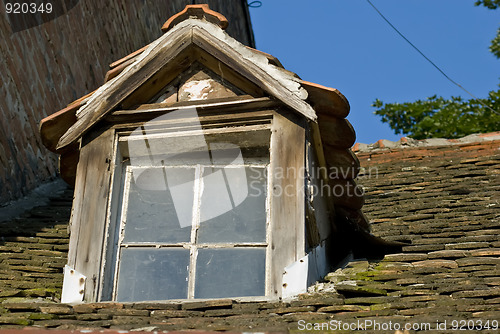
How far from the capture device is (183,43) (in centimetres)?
553

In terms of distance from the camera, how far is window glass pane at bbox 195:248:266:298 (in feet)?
15.3

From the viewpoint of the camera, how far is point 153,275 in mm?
4758

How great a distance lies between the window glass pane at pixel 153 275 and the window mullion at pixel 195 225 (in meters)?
0.03

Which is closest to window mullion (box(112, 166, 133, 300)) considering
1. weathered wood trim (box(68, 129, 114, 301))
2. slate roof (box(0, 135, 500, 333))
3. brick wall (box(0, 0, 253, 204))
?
weathered wood trim (box(68, 129, 114, 301))

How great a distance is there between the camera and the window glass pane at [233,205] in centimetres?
484

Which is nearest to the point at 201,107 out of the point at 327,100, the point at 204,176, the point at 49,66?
the point at 204,176

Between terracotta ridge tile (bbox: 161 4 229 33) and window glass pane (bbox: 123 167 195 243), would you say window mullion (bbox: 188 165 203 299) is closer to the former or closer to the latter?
window glass pane (bbox: 123 167 195 243)

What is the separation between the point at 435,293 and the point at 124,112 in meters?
2.27

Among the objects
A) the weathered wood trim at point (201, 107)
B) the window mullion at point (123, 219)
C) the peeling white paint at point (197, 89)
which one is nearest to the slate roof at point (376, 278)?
the window mullion at point (123, 219)

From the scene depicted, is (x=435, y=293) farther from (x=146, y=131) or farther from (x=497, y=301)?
(x=146, y=131)

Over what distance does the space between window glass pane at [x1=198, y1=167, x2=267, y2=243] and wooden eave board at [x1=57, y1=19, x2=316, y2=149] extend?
52 centimetres

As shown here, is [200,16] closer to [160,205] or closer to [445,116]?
[160,205]

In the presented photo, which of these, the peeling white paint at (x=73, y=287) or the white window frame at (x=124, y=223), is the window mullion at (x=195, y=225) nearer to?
the white window frame at (x=124, y=223)

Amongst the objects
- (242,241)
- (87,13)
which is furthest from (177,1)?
(242,241)
